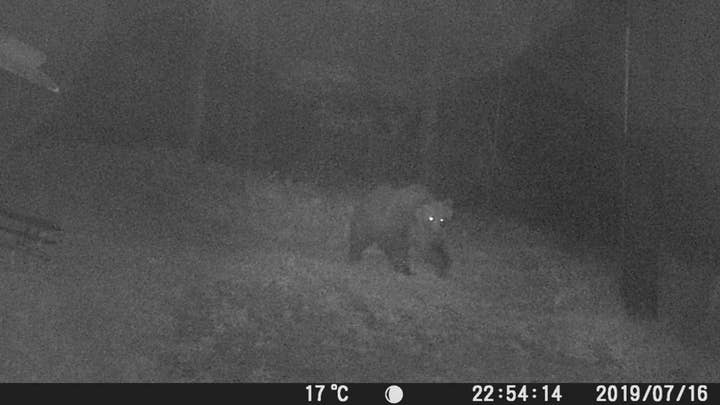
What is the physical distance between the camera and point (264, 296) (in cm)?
808

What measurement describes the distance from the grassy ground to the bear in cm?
24

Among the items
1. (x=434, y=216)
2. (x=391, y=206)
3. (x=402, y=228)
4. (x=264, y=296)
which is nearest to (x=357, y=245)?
(x=402, y=228)

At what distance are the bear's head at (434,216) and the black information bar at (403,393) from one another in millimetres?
2747

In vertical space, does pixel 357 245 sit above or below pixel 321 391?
above

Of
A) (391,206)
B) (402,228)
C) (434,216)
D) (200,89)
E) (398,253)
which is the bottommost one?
(398,253)

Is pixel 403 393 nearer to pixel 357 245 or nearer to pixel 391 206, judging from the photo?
pixel 357 245

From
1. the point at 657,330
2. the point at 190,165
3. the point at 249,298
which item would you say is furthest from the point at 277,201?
the point at 657,330

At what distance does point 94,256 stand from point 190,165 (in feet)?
8.55

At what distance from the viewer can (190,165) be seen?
10.1 meters

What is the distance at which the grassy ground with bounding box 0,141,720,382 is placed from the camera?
22.7 ft

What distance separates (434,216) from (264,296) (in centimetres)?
282

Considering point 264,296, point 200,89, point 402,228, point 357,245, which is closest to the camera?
point 264,296

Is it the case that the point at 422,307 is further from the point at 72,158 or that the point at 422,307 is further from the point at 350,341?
the point at 72,158

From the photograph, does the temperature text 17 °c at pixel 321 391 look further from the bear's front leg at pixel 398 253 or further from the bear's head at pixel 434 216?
the bear's head at pixel 434 216
